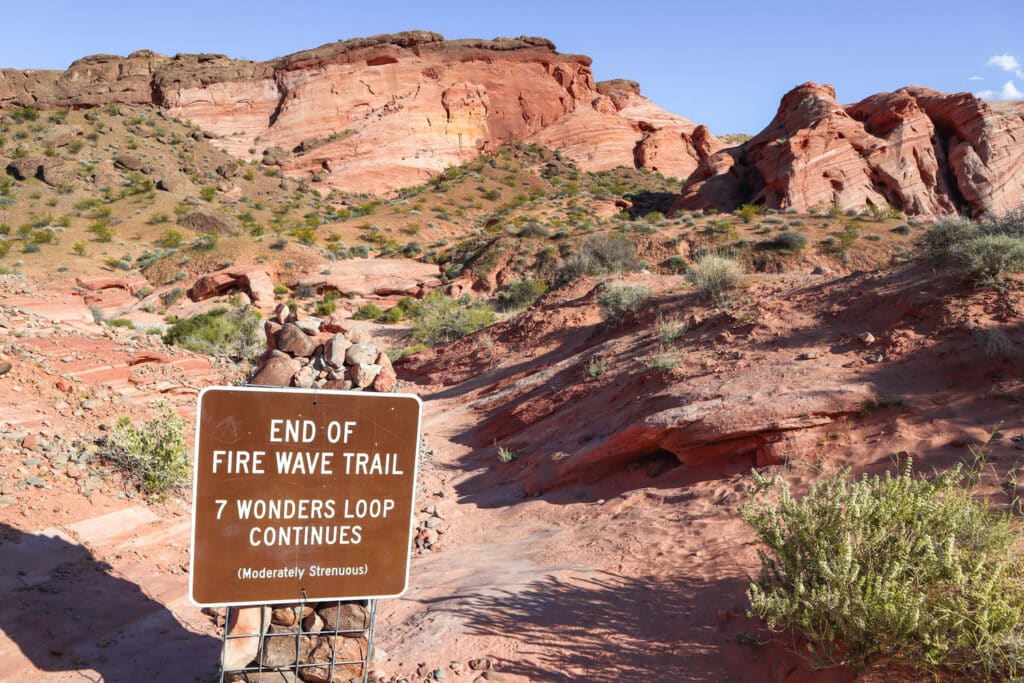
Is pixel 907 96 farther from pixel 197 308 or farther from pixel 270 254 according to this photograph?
pixel 197 308

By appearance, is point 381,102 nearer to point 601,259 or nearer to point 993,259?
point 601,259

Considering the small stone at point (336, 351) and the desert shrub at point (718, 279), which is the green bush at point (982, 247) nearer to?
the desert shrub at point (718, 279)

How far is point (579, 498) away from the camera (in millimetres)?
7562

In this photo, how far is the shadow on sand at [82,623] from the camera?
4.52 metres

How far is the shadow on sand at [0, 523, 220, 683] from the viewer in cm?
452

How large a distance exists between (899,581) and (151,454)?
7460 mm

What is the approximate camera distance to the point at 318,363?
14.8 ft

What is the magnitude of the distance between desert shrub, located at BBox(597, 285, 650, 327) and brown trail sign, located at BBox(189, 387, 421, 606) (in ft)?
37.7

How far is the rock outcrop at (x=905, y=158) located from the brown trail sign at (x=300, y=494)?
103 ft

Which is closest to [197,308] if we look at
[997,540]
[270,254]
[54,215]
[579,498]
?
[270,254]

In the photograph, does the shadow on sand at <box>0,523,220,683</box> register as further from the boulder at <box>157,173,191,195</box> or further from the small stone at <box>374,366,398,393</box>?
the boulder at <box>157,173,191,195</box>

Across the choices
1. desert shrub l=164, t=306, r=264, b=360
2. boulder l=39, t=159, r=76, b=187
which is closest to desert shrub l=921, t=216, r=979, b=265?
desert shrub l=164, t=306, r=264, b=360

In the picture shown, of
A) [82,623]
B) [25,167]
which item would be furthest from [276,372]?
[25,167]

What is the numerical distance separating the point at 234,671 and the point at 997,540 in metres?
4.22
